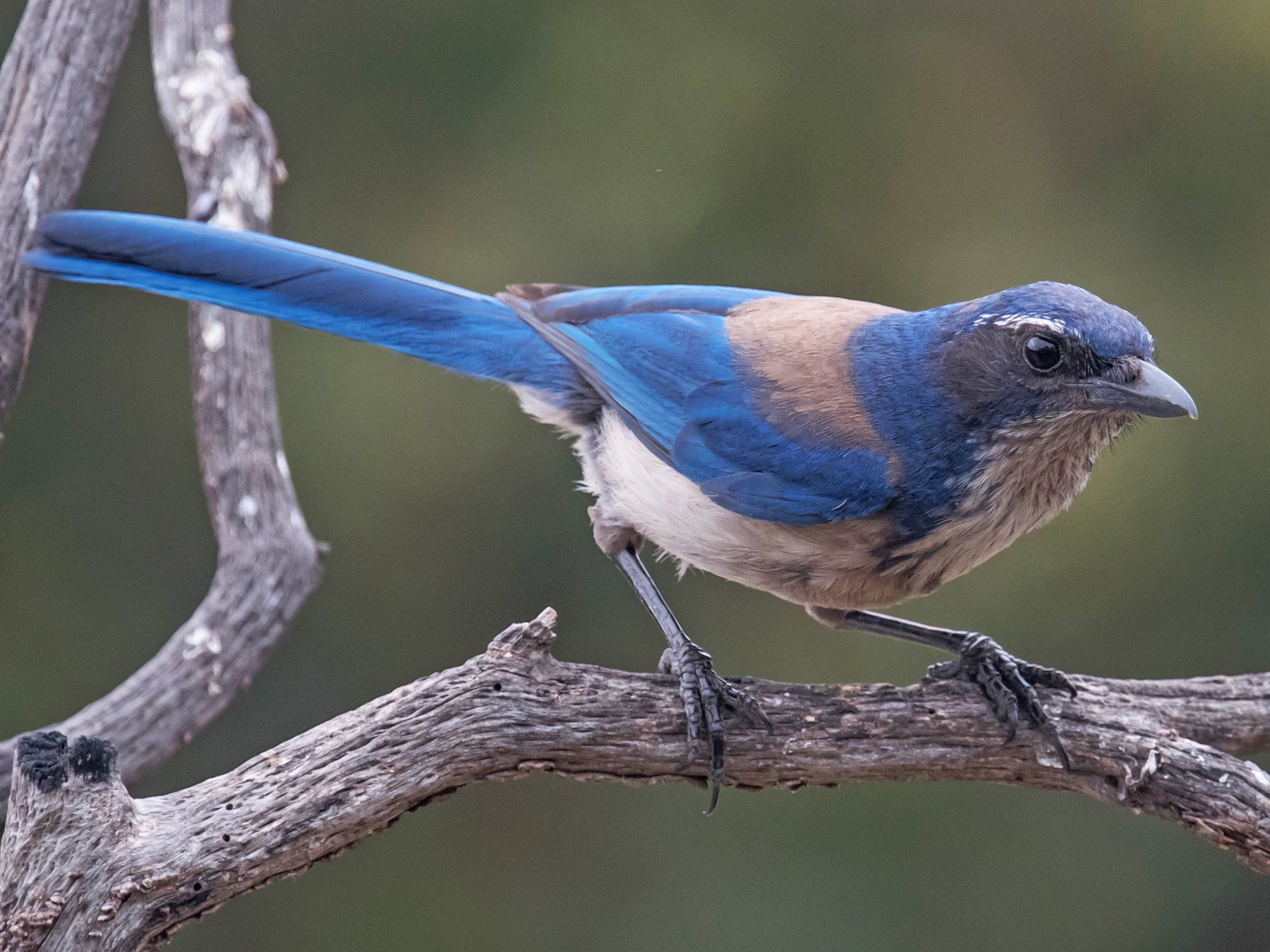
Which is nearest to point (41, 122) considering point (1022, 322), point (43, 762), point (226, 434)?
point (226, 434)

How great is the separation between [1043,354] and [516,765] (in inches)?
55.1

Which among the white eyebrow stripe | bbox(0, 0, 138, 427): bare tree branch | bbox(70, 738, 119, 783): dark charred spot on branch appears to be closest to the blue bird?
the white eyebrow stripe

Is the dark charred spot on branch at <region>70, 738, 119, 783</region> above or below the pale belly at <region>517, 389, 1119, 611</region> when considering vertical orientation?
below

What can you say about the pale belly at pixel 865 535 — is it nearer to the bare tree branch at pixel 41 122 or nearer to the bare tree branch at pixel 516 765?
the bare tree branch at pixel 516 765

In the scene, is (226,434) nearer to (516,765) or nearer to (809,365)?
(516,765)

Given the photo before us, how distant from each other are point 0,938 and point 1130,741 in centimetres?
235

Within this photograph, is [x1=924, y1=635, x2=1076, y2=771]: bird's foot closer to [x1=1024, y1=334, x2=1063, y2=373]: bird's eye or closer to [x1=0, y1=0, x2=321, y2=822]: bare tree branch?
[x1=1024, y1=334, x2=1063, y2=373]: bird's eye

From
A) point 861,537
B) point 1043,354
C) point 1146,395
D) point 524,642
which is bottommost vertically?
point 524,642

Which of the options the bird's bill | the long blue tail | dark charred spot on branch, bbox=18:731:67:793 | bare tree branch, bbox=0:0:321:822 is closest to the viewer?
dark charred spot on branch, bbox=18:731:67:793

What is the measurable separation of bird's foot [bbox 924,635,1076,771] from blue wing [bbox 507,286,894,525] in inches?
20.2

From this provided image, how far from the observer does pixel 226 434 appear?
380 centimetres

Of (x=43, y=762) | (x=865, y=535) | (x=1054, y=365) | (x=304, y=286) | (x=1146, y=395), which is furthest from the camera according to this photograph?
(x=304, y=286)

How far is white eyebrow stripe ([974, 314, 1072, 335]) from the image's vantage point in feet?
9.30

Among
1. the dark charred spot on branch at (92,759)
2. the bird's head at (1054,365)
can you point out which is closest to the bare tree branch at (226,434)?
the dark charred spot on branch at (92,759)
